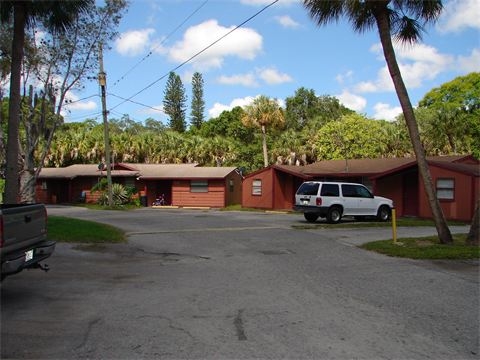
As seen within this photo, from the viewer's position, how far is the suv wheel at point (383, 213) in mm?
23797

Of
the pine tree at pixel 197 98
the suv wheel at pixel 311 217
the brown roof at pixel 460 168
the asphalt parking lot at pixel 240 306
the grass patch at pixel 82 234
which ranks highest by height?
the pine tree at pixel 197 98

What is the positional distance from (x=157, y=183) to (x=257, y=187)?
381 inches

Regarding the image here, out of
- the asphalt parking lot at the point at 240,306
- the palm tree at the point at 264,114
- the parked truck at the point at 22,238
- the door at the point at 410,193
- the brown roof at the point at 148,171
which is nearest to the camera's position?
the asphalt parking lot at the point at 240,306

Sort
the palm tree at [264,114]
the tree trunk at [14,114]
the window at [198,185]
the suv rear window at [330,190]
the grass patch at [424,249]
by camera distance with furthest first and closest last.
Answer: the palm tree at [264,114] → the window at [198,185] → the suv rear window at [330,190] → the tree trunk at [14,114] → the grass patch at [424,249]

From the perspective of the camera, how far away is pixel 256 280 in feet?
31.1

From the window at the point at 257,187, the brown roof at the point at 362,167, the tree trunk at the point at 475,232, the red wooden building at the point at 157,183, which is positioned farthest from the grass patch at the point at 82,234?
the red wooden building at the point at 157,183

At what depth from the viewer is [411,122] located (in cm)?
1459

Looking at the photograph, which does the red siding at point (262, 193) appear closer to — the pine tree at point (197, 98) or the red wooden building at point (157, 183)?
the red wooden building at point (157, 183)

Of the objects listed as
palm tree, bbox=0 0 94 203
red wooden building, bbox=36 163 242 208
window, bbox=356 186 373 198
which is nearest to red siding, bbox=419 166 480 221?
window, bbox=356 186 373 198

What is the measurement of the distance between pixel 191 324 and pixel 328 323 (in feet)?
5.63

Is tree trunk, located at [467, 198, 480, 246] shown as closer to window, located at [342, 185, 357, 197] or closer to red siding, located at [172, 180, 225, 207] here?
window, located at [342, 185, 357, 197]

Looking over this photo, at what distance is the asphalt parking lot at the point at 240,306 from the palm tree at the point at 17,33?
254cm

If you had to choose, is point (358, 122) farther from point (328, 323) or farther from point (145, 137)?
point (328, 323)

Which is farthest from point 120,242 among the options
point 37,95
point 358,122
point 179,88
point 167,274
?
point 179,88
